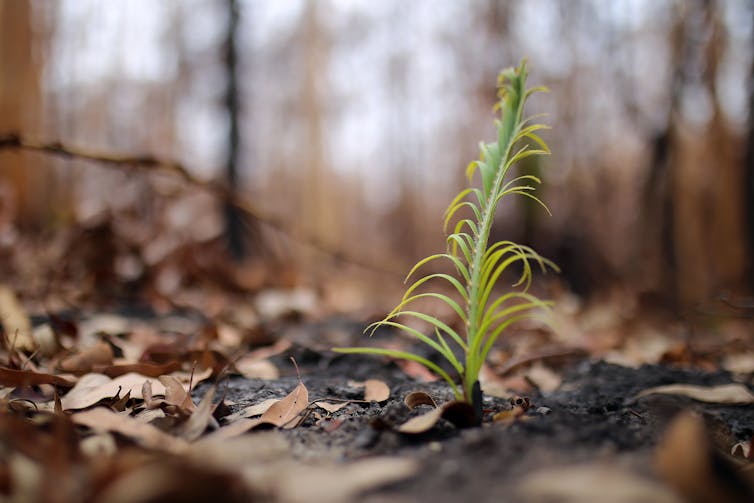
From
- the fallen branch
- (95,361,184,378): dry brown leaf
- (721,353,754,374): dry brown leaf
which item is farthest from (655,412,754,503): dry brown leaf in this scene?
the fallen branch

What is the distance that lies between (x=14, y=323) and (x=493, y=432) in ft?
5.15

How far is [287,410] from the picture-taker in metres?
1.13

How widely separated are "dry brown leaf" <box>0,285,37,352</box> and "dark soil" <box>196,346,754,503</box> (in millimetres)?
577

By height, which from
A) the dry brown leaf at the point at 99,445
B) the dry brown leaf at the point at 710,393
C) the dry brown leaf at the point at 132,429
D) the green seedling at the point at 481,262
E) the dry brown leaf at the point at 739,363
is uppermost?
the green seedling at the point at 481,262

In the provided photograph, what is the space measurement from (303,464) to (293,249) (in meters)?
9.41

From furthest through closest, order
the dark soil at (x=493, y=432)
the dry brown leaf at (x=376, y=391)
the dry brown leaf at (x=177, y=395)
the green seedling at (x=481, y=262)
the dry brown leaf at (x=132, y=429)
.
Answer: the dry brown leaf at (x=376, y=391) < the dry brown leaf at (x=177, y=395) < the green seedling at (x=481, y=262) < the dry brown leaf at (x=132, y=429) < the dark soil at (x=493, y=432)

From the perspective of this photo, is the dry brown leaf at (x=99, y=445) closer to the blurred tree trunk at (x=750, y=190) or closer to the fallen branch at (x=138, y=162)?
the fallen branch at (x=138, y=162)

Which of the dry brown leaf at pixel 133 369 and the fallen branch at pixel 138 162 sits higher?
the fallen branch at pixel 138 162

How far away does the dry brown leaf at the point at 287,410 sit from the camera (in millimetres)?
1087

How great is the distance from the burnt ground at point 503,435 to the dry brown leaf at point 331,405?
0.04 feet

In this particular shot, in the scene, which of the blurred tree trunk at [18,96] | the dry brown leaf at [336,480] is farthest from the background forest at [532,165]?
the dry brown leaf at [336,480]

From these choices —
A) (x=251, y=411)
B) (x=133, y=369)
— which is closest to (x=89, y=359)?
(x=133, y=369)

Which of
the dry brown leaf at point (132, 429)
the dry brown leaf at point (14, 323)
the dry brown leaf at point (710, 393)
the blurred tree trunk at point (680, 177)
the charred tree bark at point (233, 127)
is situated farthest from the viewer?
the charred tree bark at point (233, 127)

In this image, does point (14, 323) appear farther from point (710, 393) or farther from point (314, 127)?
point (314, 127)
